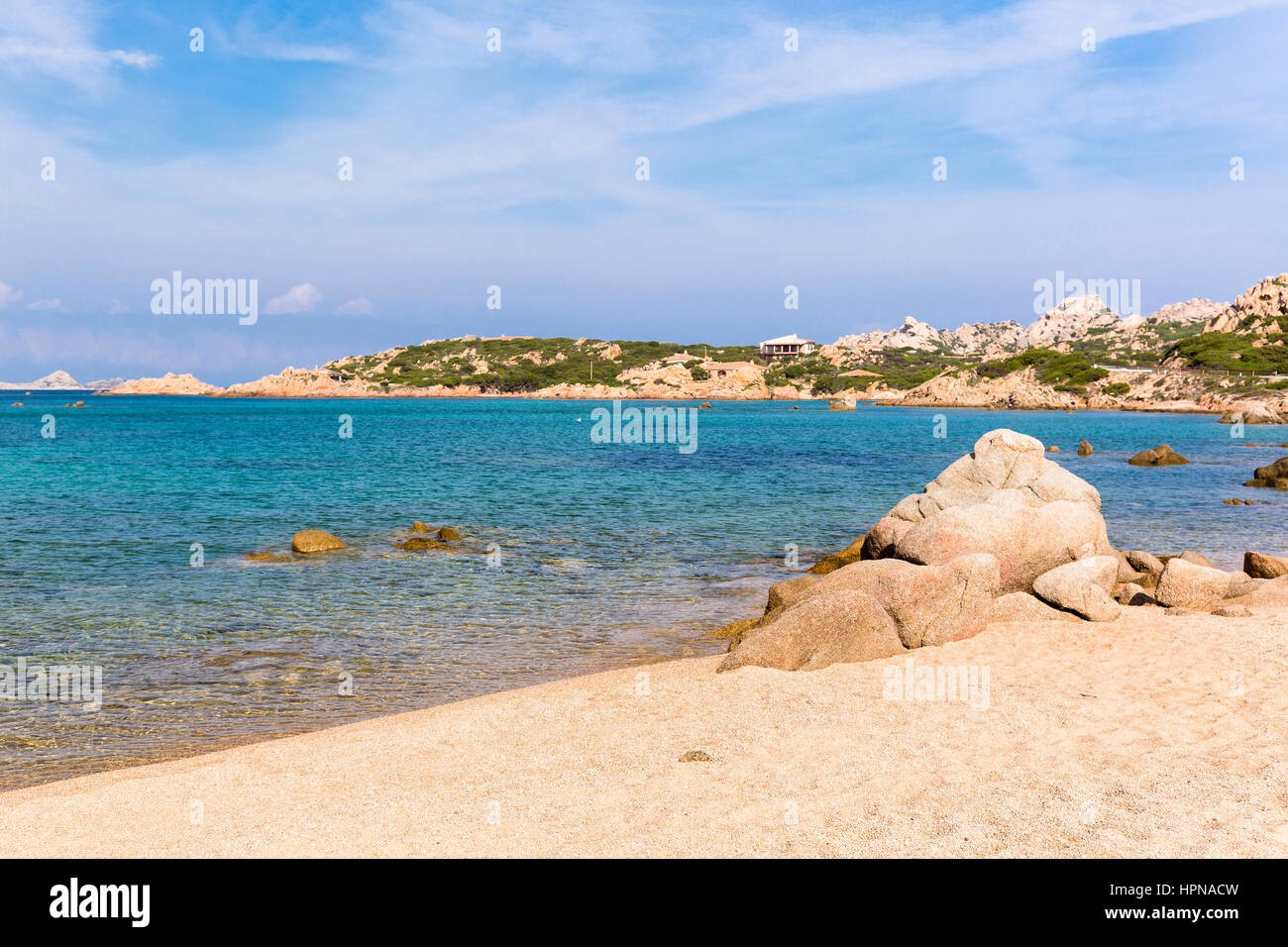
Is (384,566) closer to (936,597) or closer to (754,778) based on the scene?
(936,597)

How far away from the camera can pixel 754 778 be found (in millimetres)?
8930

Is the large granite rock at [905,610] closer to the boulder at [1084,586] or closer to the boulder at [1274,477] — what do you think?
the boulder at [1084,586]

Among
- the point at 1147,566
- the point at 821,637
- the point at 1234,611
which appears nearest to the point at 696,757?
the point at 821,637

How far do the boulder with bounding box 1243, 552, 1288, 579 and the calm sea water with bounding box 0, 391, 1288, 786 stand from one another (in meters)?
4.80

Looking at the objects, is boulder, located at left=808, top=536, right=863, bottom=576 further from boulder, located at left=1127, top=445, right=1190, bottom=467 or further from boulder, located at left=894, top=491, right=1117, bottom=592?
boulder, located at left=1127, top=445, right=1190, bottom=467

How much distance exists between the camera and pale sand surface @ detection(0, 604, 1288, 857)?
7.37 meters

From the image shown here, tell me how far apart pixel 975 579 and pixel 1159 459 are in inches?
1802

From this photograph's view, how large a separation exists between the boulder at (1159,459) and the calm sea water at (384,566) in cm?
126

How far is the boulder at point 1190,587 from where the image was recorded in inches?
664

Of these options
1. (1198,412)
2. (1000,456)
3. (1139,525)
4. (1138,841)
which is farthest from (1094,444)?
(1138,841)

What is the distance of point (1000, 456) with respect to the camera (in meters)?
22.3
